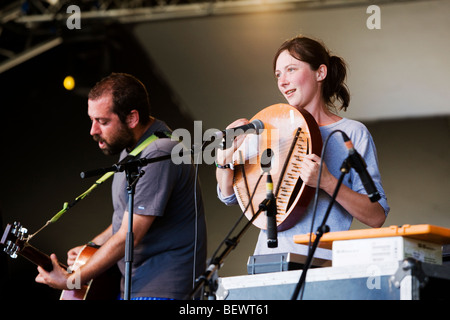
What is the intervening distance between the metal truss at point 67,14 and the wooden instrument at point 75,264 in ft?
10.8

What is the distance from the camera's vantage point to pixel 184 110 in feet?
20.5

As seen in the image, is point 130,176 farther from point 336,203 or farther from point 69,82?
point 69,82

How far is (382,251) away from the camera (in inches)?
73.6

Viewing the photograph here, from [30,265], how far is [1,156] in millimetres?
1276

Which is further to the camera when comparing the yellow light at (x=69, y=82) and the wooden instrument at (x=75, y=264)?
the yellow light at (x=69, y=82)

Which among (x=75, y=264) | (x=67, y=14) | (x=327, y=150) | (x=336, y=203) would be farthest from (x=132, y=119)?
(x=67, y=14)

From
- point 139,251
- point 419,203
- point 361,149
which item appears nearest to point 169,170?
point 139,251

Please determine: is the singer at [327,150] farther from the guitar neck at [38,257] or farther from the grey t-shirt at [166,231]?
the guitar neck at [38,257]

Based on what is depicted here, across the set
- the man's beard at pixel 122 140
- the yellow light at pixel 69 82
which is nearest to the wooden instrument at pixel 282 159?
the man's beard at pixel 122 140

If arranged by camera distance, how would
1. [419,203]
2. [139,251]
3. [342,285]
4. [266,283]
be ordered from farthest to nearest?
[419,203] < [139,251] < [266,283] < [342,285]

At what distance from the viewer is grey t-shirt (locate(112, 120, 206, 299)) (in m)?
2.84

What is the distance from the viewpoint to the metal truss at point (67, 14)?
6.09m
